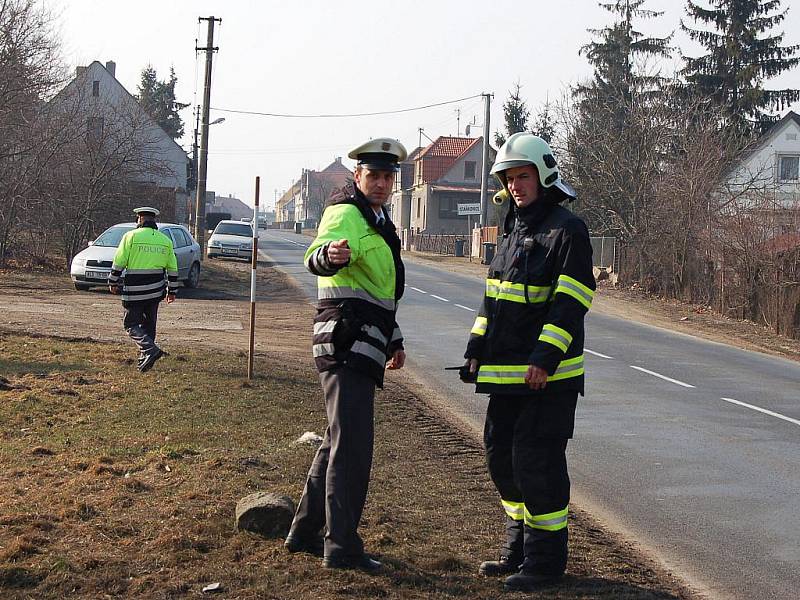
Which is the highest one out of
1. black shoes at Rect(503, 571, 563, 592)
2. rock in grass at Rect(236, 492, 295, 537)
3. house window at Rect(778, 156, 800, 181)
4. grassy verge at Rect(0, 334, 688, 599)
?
house window at Rect(778, 156, 800, 181)

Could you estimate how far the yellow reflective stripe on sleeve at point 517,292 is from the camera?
506cm

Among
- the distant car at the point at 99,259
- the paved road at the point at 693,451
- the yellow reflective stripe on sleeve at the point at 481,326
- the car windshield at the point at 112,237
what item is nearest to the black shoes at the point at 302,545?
the yellow reflective stripe on sleeve at the point at 481,326

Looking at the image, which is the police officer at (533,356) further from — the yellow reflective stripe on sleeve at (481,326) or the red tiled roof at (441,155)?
the red tiled roof at (441,155)

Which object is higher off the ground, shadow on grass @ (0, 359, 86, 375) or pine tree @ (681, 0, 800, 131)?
pine tree @ (681, 0, 800, 131)

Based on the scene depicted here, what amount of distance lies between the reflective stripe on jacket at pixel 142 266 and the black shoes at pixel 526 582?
8.21 meters

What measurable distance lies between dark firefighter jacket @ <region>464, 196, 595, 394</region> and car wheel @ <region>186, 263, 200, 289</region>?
22260 mm

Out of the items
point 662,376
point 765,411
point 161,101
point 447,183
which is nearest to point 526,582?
point 765,411

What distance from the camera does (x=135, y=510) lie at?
19.7 ft

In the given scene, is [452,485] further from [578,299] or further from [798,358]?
[798,358]

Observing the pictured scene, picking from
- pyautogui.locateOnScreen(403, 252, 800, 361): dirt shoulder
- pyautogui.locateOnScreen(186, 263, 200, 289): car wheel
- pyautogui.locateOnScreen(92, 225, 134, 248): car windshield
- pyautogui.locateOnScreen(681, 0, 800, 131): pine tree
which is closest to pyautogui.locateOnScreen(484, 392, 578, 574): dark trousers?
pyautogui.locateOnScreen(403, 252, 800, 361): dirt shoulder

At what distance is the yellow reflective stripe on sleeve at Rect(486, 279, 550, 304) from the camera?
506 centimetres

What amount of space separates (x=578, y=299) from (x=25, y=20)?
2637 centimetres

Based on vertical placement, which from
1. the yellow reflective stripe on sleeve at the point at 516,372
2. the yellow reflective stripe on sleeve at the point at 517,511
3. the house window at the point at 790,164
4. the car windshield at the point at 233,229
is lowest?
the yellow reflective stripe on sleeve at the point at 517,511

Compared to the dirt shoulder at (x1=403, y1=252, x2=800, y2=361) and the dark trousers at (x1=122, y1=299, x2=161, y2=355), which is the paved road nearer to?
the dirt shoulder at (x1=403, y1=252, x2=800, y2=361)
